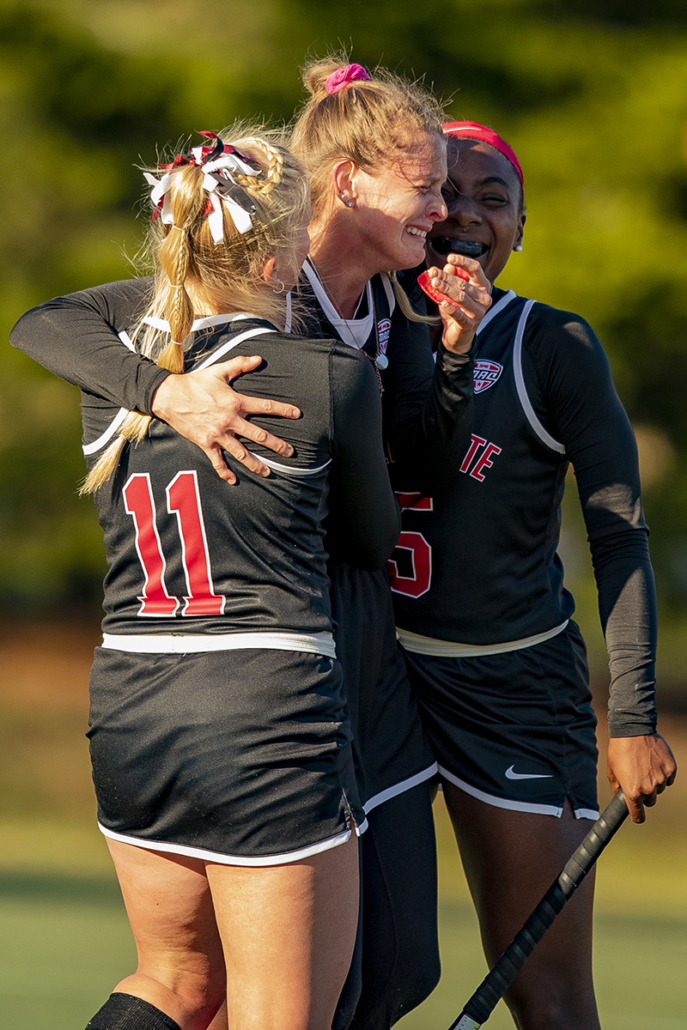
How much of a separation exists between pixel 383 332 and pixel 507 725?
836 millimetres

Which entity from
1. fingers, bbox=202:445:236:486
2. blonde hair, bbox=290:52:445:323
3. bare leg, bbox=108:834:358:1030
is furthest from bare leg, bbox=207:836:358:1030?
blonde hair, bbox=290:52:445:323

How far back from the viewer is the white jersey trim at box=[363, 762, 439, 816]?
2355mm

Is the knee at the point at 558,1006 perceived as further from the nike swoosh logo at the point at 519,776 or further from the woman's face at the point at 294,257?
the woman's face at the point at 294,257

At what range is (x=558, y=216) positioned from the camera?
10625mm

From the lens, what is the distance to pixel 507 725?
2.53 m

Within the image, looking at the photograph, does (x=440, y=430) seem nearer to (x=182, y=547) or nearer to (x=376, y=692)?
(x=376, y=692)

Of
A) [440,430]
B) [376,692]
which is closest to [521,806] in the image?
[376,692]

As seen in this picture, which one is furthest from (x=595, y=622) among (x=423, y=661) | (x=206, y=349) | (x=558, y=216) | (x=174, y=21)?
(x=206, y=349)

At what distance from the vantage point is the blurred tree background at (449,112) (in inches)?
416

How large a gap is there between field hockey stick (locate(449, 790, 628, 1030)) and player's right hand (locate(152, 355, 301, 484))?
981 millimetres

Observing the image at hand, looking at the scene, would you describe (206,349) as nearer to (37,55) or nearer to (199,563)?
(199,563)

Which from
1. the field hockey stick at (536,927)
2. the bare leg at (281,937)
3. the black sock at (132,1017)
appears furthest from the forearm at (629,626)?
the black sock at (132,1017)

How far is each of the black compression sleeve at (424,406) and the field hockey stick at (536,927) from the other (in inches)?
28.1

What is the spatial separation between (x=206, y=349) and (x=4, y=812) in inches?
303
